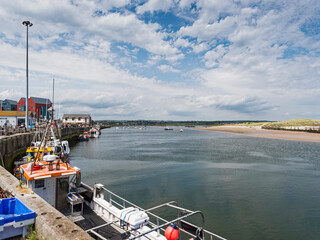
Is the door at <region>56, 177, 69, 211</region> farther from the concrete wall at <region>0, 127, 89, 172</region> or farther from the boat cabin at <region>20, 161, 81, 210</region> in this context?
the concrete wall at <region>0, 127, 89, 172</region>

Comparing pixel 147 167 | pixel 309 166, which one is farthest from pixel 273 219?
pixel 309 166

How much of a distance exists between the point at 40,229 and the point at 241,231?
12.2 meters

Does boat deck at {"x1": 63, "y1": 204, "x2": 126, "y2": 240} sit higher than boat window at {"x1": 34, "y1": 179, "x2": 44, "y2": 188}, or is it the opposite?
boat window at {"x1": 34, "y1": 179, "x2": 44, "y2": 188}

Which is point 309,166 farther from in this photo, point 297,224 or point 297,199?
point 297,224

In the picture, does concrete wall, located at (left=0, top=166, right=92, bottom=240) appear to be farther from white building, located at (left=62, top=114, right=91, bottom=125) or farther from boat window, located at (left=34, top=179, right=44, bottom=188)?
white building, located at (left=62, top=114, right=91, bottom=125)

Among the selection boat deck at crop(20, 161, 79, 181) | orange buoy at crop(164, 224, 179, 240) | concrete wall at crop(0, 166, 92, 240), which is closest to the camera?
concrete wall at crop(0, 166, 92, 240)

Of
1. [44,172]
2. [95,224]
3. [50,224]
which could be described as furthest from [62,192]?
[50,224]

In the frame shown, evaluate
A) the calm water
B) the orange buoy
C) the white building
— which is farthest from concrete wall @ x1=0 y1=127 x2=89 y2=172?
the white building

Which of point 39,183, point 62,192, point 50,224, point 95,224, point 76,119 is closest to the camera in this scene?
point 50,224

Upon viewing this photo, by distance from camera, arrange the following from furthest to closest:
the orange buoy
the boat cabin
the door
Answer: the door, the boat cabin, the orange buoy

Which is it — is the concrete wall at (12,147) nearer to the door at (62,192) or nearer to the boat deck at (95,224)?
the door at (62,192)

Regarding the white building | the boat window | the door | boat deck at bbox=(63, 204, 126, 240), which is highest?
the white building

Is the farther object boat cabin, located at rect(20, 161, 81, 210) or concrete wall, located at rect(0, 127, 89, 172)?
concrete wall, located at rect(0, 127, 89, 172)

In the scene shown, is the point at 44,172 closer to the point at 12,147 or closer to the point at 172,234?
the point at 172,234
